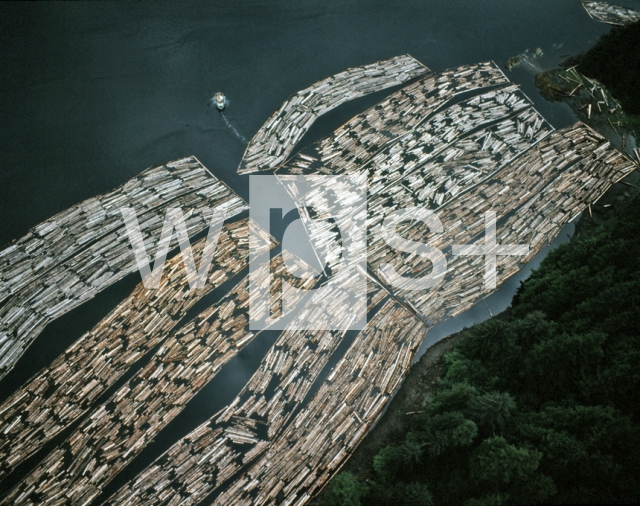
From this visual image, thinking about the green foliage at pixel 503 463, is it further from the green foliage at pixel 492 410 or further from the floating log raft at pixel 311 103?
the floating log raft at pixel 311 103

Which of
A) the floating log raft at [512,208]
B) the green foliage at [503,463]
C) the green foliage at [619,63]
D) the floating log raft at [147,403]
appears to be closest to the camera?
the green foliage at [503,463]

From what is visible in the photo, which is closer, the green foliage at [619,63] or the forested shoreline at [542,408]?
the forested shoreline at [542,408]

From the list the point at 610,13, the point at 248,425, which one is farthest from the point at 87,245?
the point at 610,13

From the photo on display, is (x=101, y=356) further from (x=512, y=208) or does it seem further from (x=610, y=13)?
(x=610, y=13)

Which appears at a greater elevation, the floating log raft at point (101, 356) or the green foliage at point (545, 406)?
the floating log raft at point (101, 356)

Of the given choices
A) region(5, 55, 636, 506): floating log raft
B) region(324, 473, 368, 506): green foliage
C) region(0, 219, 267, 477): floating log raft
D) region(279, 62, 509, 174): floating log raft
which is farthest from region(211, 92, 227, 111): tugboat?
region(324, 473, 368, 506): green foliage

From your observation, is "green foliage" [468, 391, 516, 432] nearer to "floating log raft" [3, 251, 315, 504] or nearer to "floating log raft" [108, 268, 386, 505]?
"floating log raft" [108, 268, 386, 505]

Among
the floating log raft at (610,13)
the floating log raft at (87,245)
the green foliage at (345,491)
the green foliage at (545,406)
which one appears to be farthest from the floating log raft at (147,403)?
the floating log raft at (610,13)
